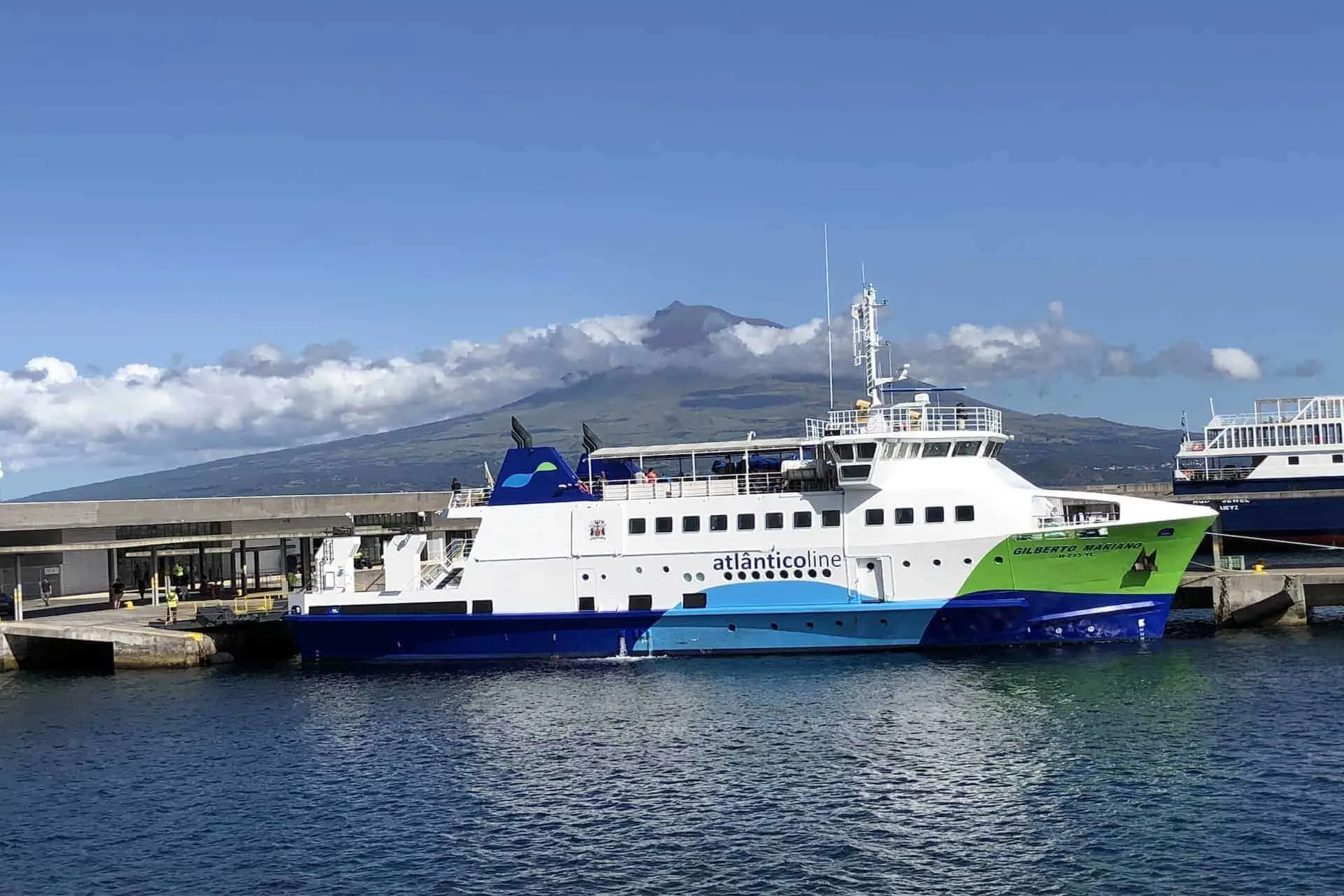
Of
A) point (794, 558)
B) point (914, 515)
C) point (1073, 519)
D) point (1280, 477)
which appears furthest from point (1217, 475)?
point (794, 558)

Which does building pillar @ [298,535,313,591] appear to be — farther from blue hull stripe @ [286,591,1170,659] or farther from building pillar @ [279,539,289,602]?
blue hull stripe @ [286,591,1170,659]

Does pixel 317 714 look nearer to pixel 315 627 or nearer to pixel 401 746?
pixel 401 746

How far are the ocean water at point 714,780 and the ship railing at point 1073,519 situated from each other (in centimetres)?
305

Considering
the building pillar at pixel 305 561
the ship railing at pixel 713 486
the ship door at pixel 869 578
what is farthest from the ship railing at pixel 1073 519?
the building pillar at pixel 305 561

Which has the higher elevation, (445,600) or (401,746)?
(445,600)

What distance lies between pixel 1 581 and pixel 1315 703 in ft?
130

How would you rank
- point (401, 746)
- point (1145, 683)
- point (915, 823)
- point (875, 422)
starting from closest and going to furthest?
1. point (915, 823)
2. point (401, 746)
3. point (1145, 683)
4. point (875, 422)

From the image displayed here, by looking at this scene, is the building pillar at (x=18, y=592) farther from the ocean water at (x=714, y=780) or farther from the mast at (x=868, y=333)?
the mast at (x=868, y=333)

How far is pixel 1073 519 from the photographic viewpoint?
96.3ft

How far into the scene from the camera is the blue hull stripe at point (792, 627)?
95.0 feet

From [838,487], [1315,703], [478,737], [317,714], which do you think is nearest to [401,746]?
[478,737]

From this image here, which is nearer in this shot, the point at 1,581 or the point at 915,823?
the point at 915,823

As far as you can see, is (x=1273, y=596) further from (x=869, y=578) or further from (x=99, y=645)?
(x=99, y=645)

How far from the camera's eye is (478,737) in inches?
907
